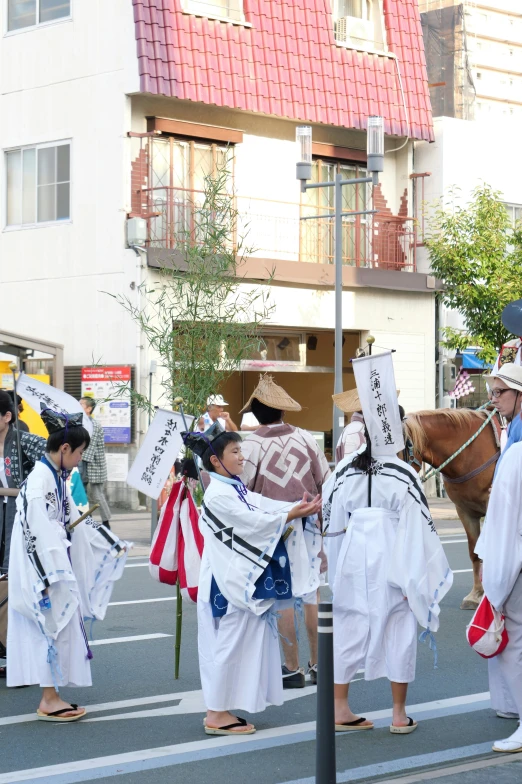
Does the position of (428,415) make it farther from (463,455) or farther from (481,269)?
(481,269)

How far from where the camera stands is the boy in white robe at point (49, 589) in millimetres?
7027

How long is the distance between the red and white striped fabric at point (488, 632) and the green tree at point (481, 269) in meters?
15.3

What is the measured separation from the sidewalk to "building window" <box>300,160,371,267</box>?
521 centimetres

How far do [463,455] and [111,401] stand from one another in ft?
35.2

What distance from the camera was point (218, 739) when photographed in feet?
22.2

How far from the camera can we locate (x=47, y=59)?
22.5m

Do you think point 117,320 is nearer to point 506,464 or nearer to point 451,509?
point 451,509

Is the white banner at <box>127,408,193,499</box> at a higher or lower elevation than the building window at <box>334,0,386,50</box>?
lower

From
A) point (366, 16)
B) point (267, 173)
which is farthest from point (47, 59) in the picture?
point (366, 16)

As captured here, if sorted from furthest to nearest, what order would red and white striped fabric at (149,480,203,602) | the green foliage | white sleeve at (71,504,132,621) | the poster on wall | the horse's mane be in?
1. the poster on wall
2. the green foliage
3. the horse's mane
4. red and white striped fabric at (149,480,203,602)
5. white sleeve at (71,504,132,621)

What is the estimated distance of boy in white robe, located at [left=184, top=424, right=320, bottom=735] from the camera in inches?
264

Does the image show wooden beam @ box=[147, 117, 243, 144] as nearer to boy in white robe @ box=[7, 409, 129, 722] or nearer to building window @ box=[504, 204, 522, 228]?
building window @ box=[504, 204, 522, 228]

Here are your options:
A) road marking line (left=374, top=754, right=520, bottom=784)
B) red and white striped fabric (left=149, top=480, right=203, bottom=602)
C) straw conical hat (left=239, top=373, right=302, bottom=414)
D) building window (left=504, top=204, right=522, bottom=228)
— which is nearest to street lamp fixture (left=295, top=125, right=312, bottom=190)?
building window (left=504, top=204, right=522, bottom=228)

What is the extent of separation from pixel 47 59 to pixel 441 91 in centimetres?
2030
